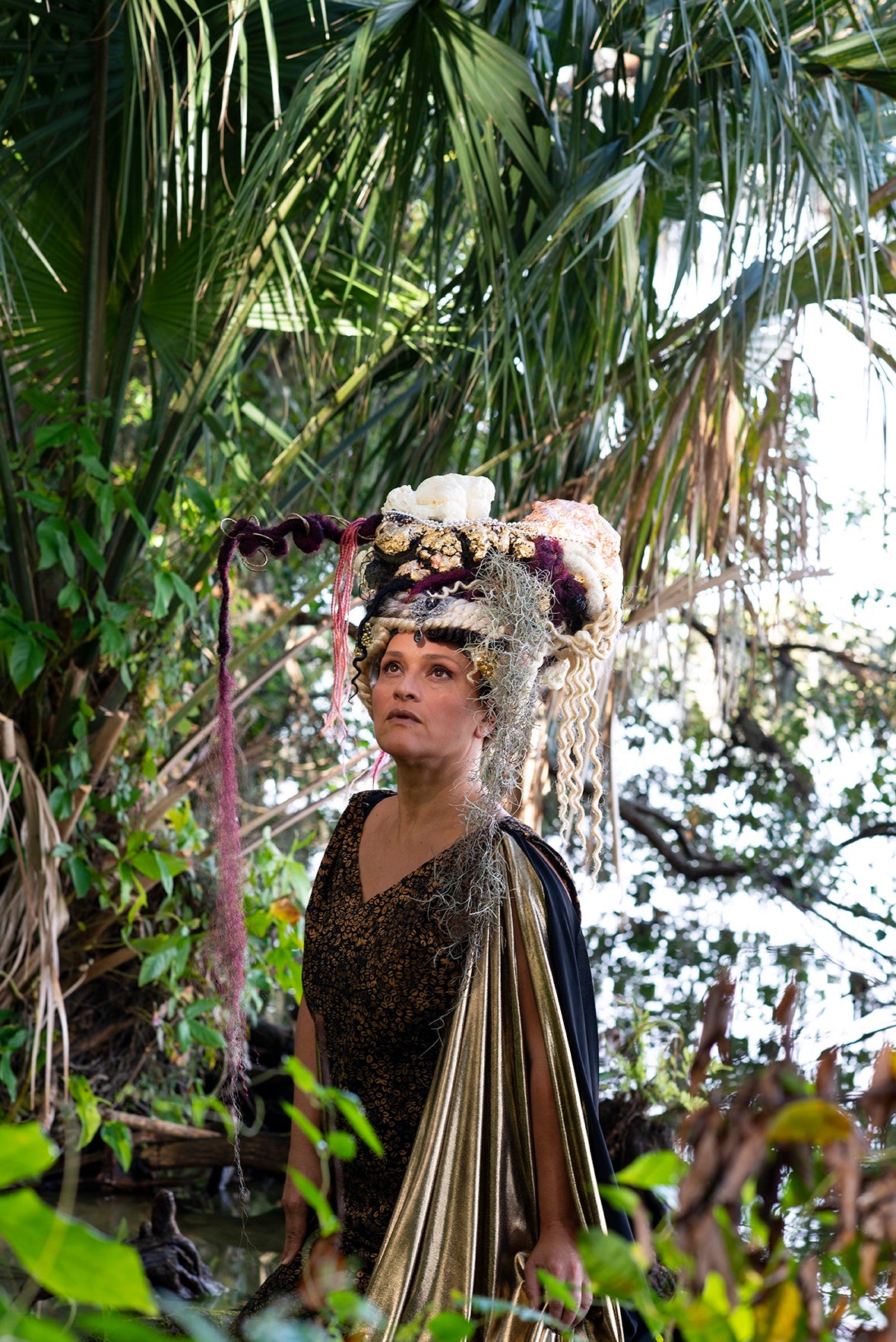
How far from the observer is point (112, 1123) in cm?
267

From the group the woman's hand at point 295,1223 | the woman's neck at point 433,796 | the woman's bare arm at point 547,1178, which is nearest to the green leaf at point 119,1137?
the woman's hand at point 295,1223

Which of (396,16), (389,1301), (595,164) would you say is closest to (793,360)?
(595,164)

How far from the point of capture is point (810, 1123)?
465 millimetres

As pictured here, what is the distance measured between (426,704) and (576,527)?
0.33 metres

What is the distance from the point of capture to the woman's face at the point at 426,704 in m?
1.57

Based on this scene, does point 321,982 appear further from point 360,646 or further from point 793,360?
point 793,360

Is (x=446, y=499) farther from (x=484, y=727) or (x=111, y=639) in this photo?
(x=111, y=639)

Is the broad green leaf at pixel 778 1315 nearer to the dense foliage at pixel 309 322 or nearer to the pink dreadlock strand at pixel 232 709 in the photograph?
the pink dreadlock strand at pixel 232 709

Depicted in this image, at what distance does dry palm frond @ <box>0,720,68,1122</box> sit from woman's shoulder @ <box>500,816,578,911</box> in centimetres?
114

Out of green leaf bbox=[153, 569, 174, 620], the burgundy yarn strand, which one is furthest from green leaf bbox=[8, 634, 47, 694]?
the burgundy yarn strand

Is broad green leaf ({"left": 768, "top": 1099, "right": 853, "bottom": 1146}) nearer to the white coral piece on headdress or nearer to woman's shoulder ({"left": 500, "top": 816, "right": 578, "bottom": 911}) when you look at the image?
woman's shoulder ({"left": 500, "top": 816, "right": 578, "bottom": 911})

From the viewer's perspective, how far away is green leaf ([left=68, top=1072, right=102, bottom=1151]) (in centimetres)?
252

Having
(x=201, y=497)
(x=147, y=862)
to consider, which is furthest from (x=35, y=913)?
(x=201, y=497)

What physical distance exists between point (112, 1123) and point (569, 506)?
170 cm
